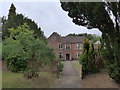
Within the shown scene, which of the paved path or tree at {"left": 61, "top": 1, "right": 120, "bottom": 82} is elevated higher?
tree at {"left": 61, "top": 1, "right": 120, "bottom": 82}

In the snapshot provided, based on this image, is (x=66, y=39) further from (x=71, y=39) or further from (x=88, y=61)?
(x=88, y=61)

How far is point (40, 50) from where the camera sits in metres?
15.7

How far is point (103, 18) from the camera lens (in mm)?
12039

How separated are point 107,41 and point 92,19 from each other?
4.14 meters

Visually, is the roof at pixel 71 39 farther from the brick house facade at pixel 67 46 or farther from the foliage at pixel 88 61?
the foliage at pixel 88 61

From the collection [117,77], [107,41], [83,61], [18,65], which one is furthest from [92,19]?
[18,65]

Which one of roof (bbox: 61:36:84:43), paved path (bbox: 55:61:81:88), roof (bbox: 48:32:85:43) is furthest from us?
roof (bbox: 61:36:84:43)

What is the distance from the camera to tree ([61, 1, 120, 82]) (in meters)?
10.9

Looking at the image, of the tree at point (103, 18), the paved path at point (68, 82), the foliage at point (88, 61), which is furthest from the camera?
the foliage at point (88, 61)

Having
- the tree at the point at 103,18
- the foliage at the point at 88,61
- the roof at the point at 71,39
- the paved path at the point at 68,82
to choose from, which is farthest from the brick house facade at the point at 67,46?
the tree at the point at 103,18

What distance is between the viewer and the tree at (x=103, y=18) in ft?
35.8

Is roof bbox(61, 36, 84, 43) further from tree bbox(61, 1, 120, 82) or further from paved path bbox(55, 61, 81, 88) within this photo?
tree bbox(61, 1, 120, 82)

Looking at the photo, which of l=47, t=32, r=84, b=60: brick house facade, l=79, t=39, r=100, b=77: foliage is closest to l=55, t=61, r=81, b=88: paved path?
l=79, t=39, r=100, b=77: foliage

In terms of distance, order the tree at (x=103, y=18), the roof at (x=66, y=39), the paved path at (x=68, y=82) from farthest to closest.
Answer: the roof at (x=66, y=39), the paved path at (x=68, y=82), the tree at (x=103, y=18)
